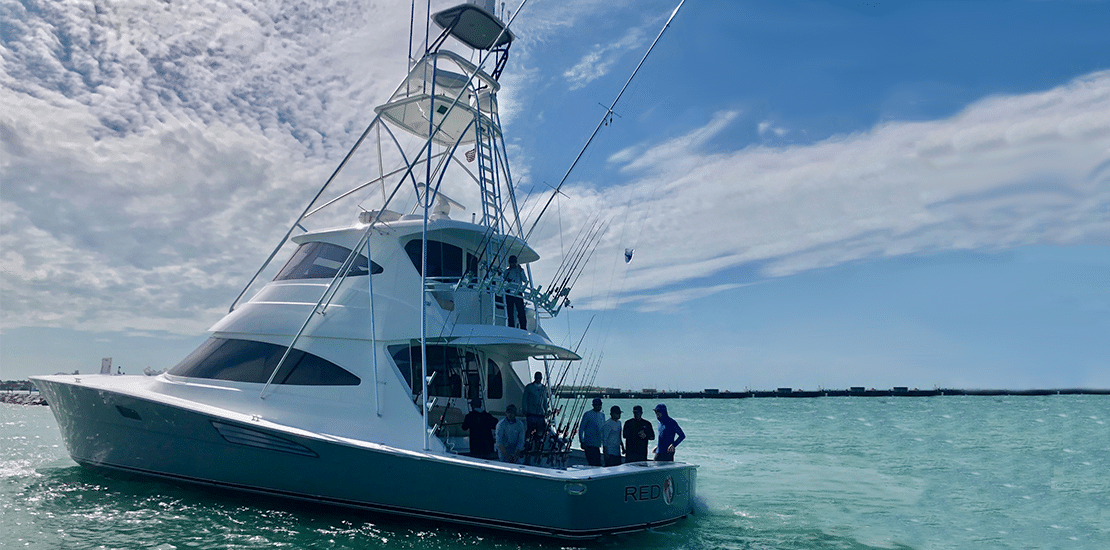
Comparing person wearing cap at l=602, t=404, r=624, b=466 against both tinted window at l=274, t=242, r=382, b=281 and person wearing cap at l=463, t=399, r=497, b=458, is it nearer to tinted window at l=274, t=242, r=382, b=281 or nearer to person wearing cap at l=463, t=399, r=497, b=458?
person wearing cap at l=463, t=399, r=497, b=458

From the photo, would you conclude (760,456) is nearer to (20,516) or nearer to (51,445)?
(20,516)

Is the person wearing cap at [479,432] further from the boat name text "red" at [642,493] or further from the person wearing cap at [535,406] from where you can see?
the boat name text "red" at [642,493]

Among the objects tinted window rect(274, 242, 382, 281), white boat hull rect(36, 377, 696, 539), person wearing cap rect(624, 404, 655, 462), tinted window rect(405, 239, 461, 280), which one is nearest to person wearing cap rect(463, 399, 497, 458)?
white boat hull rect(36, 377, 696, 539)

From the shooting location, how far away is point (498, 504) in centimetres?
730

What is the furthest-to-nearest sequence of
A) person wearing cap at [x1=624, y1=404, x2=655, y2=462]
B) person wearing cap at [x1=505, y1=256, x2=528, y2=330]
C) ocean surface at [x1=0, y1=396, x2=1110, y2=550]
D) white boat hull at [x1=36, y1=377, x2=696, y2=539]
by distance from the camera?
person wearing cap at [x1=505, y1=256, x2=528, y2=330] < person wearing cap at [x1=624, y1=404, x2=655, y2=462] < ocean surface at [x1=0, y1=396, x2=1110, y2=550] < white boat hull at [x1=36, y1=377, x2=696, y2=539]

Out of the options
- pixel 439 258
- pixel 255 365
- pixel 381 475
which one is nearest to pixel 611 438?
pixel 381 475

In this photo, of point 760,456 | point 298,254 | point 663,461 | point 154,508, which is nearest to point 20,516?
point 154,508

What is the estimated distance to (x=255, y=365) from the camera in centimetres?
972

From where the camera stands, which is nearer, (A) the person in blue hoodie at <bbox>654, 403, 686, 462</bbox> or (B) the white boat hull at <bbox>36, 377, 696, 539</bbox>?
(B) the white boat hull at <bbox>36, 377, 696, 539</bbox>

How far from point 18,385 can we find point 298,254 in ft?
301

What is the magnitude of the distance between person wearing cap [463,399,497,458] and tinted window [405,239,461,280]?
6.94 ft

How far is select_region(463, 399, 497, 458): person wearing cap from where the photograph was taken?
8500 millimetres

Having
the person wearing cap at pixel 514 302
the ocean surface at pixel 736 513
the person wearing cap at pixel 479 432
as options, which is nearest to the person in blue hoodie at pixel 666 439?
the ocean surface at pixel 736 513

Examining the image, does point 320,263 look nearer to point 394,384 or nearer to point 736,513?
point 394,384
